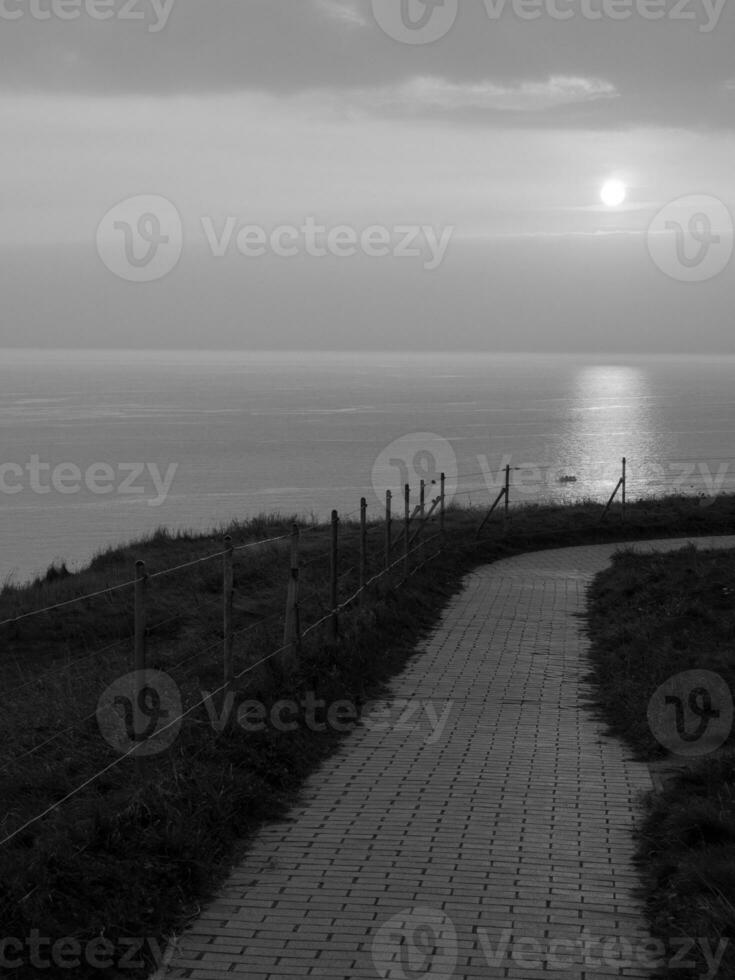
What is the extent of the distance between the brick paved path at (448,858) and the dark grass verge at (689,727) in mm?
177

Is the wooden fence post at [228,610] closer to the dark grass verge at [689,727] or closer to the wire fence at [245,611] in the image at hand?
the wire fence at [245,611]

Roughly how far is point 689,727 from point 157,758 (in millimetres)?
4078

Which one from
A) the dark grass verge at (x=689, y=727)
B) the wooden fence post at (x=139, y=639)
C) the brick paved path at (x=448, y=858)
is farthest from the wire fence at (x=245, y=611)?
the dark grass verge at (x=689, y=727)

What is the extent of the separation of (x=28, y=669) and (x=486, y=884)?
34.5 feet

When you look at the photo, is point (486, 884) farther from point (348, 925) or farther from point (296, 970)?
point (296, 970)

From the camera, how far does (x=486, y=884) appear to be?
20.3 ft

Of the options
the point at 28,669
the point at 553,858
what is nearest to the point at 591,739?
the point at 553,858

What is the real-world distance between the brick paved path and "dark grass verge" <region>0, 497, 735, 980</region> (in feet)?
0.77

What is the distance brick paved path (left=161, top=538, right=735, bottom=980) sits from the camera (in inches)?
209

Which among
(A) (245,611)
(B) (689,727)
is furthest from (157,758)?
(A) (245,611)

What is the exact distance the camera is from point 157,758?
7570 mm

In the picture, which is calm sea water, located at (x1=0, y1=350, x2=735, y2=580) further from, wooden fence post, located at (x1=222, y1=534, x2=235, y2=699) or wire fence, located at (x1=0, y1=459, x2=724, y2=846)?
wooden fence post, located at (x1=222, y1=534, x2=235, y2=699)

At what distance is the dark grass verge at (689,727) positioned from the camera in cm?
544

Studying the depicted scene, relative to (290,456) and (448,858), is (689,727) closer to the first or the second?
(448,858)
